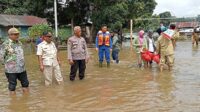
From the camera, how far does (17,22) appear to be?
126ft

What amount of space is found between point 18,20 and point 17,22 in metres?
0.73

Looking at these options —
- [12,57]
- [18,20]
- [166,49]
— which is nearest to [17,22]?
[18,20]

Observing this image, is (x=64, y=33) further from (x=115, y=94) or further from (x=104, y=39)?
(x=115, y=94)

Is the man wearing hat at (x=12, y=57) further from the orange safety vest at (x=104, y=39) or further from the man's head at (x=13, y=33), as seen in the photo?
the orange safety vest at (x=104, y=39)

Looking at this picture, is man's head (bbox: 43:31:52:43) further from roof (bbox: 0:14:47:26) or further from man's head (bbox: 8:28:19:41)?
roof (bbox: 0:14:47:26)

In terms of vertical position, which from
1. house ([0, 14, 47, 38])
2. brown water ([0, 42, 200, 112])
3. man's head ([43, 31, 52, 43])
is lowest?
brown water ([0, 42, 200, 112])

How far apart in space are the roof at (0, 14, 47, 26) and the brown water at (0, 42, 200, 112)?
24667 mm

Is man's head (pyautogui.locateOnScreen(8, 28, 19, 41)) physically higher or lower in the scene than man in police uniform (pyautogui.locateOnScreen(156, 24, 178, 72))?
higher

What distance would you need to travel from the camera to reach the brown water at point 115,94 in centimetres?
802

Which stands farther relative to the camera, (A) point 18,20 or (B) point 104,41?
(A) point 18,20

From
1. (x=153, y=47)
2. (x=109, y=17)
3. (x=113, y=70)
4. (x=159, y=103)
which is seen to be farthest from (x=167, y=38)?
(x=109, y=17)

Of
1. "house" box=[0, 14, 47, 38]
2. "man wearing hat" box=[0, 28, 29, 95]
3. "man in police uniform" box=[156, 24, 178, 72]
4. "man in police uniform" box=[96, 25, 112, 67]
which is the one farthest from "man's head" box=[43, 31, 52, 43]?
"house" box=[0, 14, 47, 38]

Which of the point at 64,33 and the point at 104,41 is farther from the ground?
the point at 64,33

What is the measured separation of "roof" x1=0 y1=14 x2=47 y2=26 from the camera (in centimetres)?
3719
